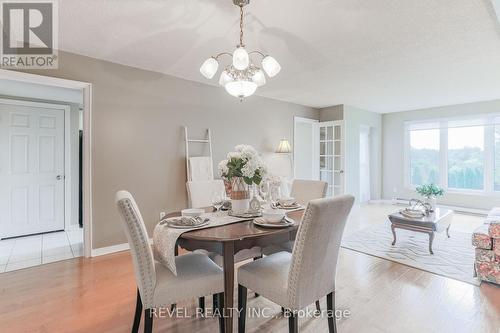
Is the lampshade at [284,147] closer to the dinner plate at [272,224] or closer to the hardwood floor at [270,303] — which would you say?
the hardwood floor at [270,303]

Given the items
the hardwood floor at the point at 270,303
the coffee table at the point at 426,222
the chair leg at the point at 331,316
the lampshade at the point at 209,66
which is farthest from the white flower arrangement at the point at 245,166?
the coffee table at the point at 426,222

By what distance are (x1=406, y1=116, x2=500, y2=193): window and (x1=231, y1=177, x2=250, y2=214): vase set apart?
6003 mm

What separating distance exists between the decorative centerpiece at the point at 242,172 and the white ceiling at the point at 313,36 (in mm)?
1181

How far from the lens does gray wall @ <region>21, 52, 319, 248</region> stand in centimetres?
316

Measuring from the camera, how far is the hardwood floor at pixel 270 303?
187 cm

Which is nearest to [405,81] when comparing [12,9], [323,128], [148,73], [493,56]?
[493,56]

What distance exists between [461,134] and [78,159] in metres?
7.76

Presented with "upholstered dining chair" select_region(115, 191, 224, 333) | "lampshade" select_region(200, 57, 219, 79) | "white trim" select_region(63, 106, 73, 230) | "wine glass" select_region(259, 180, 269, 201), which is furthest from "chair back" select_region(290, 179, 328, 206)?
"white trim" select_region(63, 106, 73, 230)

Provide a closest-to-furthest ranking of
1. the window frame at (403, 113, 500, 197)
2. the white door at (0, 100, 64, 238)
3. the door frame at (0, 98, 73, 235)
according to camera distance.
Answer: the white door at (0, 100, 64, 238), the door frame at (0, 98, 73, 235), the window frame at (403, 113, 500, 197)

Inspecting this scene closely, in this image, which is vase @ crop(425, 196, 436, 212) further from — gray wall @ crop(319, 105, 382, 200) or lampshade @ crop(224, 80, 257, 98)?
lampshade @ crop(224, 80, 257, 98)

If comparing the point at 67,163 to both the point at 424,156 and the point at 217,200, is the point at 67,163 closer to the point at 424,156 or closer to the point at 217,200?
the point at 217,200

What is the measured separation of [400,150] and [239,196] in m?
6.21

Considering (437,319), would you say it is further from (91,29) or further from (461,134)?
(461,134)

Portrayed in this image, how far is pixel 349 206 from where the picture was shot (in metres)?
1.52
